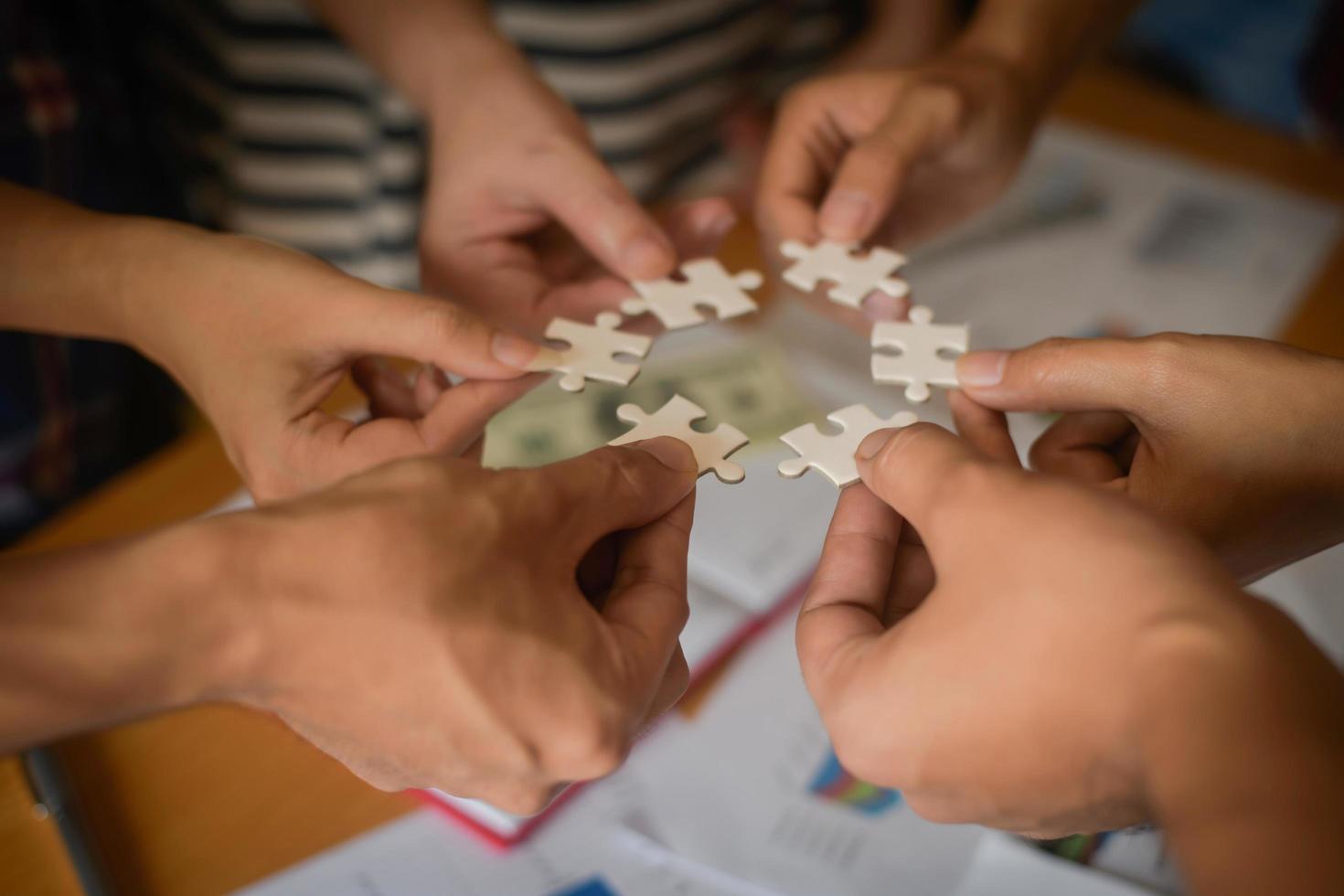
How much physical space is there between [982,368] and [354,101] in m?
1.20

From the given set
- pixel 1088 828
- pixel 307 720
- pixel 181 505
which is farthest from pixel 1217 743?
pixel 181 505

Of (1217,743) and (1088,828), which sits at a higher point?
(1217,743)

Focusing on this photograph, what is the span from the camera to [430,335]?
107cm

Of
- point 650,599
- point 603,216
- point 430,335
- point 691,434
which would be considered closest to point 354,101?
point 603,216

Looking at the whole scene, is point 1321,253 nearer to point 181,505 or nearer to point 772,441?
point 772,441

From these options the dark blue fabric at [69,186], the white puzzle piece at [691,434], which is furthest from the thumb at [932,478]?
the dark blue fabric at [69,186]

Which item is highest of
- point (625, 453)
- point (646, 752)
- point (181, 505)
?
point (625, 453)

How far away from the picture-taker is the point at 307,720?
0.83m

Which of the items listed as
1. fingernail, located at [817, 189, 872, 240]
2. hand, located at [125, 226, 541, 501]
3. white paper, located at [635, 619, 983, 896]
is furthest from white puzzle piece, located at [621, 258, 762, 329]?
white paper, located at [635, 619, 983, 896]

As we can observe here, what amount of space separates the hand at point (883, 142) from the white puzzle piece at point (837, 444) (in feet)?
1.21

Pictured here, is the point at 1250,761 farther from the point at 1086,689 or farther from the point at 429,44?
the point at 429,44

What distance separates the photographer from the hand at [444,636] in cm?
76

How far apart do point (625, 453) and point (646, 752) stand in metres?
0.48

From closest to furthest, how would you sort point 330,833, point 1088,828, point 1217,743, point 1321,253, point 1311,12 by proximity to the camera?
point 1217,743 → point 1088,828 → point 330,833 → point 1321,253 → point 1311,12
